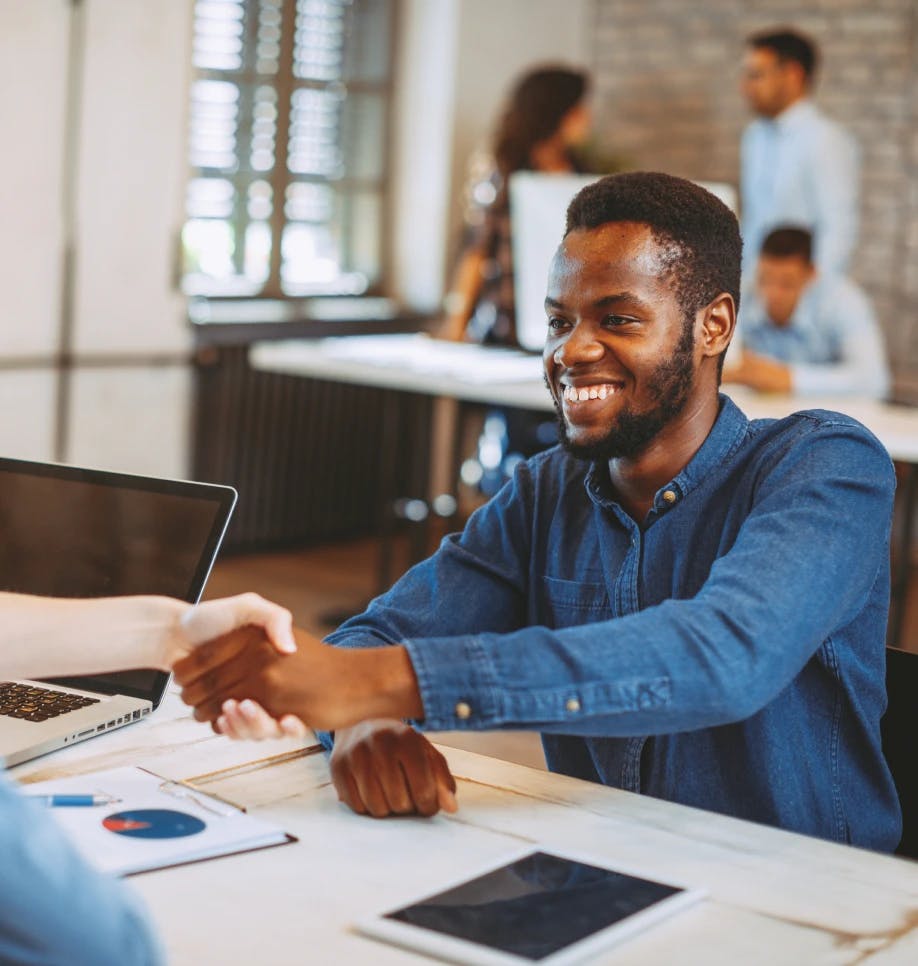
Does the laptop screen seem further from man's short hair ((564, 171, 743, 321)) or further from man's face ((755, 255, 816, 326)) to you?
man's face ((755, 255, 816, 326))

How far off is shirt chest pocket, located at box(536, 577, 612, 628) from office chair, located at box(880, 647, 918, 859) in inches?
12.4

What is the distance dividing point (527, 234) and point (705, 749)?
256 cm

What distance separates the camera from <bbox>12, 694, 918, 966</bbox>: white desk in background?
1.08 m

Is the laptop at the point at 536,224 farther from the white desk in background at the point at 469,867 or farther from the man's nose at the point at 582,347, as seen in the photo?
the white desk in background at the point at 469,867

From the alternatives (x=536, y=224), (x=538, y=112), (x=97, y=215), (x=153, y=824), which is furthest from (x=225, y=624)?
(x=538, y=112)

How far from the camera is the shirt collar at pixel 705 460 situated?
166 centimetres

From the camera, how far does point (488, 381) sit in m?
4.27

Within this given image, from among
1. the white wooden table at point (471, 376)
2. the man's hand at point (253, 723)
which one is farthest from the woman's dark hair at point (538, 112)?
the man's hand at point (253, 723)

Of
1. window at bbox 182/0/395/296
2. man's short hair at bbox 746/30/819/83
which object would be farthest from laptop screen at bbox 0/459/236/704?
man's short hair at bbox 746/30/819/83

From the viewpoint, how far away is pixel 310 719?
1.33 meters

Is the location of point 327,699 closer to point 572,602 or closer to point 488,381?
point 572,602

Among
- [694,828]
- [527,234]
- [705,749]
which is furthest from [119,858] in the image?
[527,234]

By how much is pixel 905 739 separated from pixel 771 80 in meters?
4.39

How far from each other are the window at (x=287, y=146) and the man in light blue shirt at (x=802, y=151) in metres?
1.45
